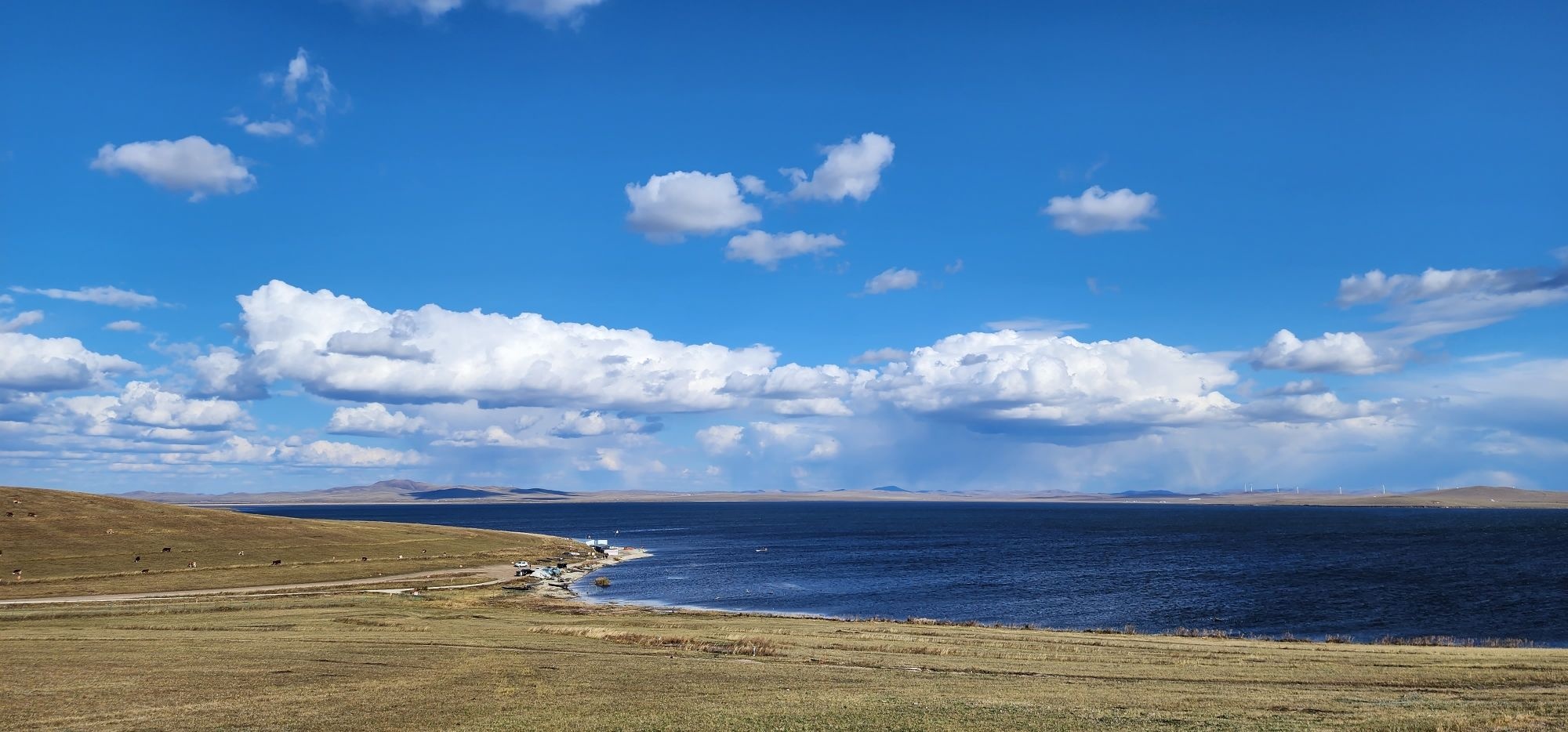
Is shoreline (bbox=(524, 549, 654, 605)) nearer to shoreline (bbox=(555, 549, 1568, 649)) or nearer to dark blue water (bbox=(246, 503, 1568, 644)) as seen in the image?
shoreline (bbox=(555, 549, 1568, 649))

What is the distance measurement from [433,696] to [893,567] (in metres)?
109

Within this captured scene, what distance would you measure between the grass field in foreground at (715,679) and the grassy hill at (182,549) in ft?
118

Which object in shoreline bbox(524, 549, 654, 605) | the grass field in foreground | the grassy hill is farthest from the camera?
shoreline bbox(524, 549, 654, 605)

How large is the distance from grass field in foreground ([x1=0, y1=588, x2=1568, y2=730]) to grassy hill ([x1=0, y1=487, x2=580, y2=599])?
35.8 meters

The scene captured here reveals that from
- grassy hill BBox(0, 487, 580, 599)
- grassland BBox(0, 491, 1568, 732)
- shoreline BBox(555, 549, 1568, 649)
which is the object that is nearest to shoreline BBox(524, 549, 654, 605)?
shoreline BBox(555, 549, 1568, 649)

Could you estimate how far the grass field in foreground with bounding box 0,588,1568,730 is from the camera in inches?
1141

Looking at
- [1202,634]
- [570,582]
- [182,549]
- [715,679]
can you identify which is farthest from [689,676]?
[182,549]

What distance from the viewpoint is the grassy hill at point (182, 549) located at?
92.9 meters

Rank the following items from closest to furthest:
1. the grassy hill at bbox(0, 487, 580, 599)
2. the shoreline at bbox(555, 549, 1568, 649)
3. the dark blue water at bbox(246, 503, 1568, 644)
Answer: the shoreline at bbox(555, 549, 1568, 649), the dark blue water at bbox(246, 503, 1568, 644), the grassy hill at bbox(0, 487, 580, 599)

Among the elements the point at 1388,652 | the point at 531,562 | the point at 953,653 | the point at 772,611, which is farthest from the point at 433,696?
the point at 531,562

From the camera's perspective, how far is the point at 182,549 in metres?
116

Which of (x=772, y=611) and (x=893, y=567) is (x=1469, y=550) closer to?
(x=893, y=567)

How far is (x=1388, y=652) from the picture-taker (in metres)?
49.6

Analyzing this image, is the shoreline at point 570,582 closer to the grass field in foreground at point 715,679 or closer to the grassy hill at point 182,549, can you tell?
the grassy hill at point 182,549
